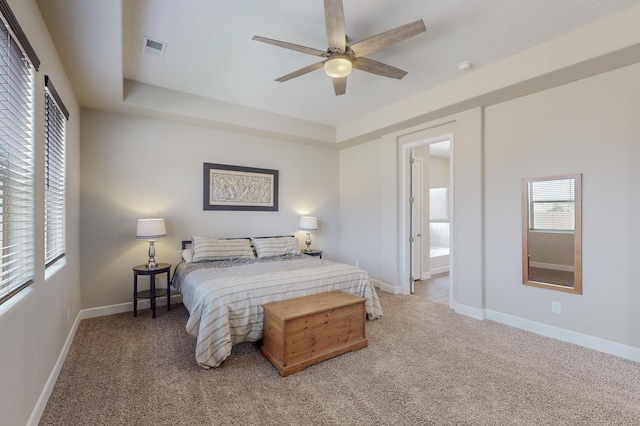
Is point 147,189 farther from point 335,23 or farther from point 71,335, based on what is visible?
point 335,23

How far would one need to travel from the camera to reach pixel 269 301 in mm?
2809

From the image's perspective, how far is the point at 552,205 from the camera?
3.16 m

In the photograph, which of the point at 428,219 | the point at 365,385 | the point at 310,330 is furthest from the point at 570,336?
the point at 428,219

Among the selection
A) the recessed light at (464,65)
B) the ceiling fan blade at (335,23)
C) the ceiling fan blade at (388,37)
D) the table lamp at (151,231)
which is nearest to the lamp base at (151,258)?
the table lamp at (151,231)

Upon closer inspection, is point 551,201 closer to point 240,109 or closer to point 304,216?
point 304,216

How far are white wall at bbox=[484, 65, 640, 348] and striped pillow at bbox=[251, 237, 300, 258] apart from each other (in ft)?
9.28

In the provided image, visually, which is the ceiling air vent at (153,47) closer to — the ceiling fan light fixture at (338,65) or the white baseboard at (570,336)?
the ceiling fan light fixture at (338,65)

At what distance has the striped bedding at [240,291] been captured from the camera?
250 cm

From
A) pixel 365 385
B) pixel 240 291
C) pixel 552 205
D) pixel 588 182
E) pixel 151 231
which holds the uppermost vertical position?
pixel 588 182

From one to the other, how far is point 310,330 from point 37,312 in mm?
1878

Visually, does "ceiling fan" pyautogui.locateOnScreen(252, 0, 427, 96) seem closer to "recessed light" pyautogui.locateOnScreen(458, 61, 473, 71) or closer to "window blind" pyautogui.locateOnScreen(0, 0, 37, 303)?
"recessed light" pyautogui.locateOnScreen(458, 61, 473, 71)

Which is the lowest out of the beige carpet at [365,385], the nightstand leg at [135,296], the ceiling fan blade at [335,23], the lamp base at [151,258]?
the beige carpet at [365,385]

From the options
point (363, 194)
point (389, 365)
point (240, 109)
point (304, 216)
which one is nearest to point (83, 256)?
point (240, 109)

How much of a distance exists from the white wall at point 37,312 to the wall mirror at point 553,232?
428 cm
